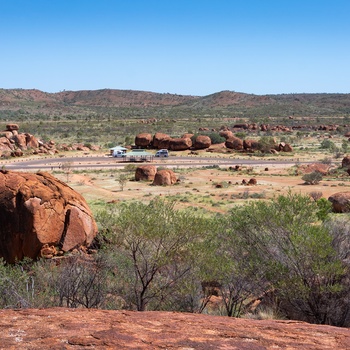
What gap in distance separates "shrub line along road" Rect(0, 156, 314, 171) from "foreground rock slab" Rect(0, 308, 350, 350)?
181 feet

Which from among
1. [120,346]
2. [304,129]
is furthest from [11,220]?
[304,129]

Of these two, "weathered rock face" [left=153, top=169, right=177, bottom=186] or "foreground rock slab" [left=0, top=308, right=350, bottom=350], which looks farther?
"weathered rock face" [left=153, top=169, right=177, bottom=186]

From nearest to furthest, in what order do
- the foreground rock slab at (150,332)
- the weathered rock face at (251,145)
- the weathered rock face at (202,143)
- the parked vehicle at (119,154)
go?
the foreground rock slab at (150,332) → the parked vehicle at (119,154) → the weathered rock face at (251,145) → the weathered rock face at (202,143)

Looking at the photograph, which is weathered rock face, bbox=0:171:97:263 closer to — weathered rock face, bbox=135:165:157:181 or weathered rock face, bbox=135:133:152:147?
weathered rock face, bbox=135:165:157:181

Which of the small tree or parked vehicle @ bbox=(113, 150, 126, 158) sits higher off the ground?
parked vehicle @ bbox=(113, 150, 126, 158)

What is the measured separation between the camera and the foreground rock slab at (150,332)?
635cm

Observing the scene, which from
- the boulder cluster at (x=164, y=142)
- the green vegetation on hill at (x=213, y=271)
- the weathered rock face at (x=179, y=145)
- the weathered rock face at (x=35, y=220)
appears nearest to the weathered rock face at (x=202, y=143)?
the boulder cluster at (x=164, y=142)

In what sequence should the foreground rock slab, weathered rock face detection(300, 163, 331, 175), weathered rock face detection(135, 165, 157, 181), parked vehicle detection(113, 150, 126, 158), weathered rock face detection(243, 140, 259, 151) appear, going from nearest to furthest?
the foreground rock slab
weathered rock face detection(135, 165, 157, 181)
weathered rock face detection(300, 163, 331, 175)
parked vehicle detection(113, 150, 126, 158)
weathered rock face detection(243, 140, 259, 151)

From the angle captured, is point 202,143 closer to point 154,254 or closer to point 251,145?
point 251,145

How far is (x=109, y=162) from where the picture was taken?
224 ft

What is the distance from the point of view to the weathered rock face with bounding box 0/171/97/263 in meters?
19.6

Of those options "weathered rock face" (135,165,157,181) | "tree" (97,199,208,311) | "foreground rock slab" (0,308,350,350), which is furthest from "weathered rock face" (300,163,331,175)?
"foreground rock slab" (0,308,350,350)

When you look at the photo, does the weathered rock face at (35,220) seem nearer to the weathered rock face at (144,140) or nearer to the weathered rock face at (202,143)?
the weathered rock face at (202,143)

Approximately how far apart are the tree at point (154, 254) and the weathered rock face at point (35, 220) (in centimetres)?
478
